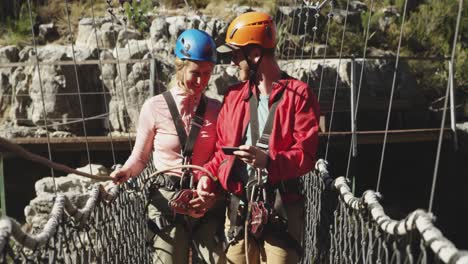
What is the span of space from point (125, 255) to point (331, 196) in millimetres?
876

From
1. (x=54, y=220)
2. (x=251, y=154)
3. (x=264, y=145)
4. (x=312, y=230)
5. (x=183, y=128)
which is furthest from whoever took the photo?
(x=312, y=230)

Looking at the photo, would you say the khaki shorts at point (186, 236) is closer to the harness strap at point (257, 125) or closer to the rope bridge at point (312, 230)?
the rope bridge at point (312, 230)

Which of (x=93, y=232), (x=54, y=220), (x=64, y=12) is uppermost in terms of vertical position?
(x=54, y=220)

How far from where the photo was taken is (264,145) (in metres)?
1.91

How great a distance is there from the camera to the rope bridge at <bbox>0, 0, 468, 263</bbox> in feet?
4.36

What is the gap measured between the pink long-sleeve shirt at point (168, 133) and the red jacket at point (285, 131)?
16 cm

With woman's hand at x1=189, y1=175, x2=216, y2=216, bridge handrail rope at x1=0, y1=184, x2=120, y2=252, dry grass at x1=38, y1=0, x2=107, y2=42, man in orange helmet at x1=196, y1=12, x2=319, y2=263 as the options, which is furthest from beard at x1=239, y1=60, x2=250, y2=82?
dry grass at x1=38, y1=0, x2=107, y2=42

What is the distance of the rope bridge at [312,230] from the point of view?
133 cm

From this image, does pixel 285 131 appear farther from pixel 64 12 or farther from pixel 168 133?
pixel 64 12

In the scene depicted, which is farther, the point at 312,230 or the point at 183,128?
the point at 312,230

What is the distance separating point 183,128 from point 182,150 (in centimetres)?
7

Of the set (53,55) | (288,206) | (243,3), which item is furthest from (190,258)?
(243,3)

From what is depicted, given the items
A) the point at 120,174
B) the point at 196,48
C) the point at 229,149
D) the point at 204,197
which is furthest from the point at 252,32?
the point at 120,174

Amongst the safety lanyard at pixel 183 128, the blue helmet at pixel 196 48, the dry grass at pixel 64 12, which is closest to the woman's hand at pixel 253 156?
the safety lanyard at pixel 183 128
